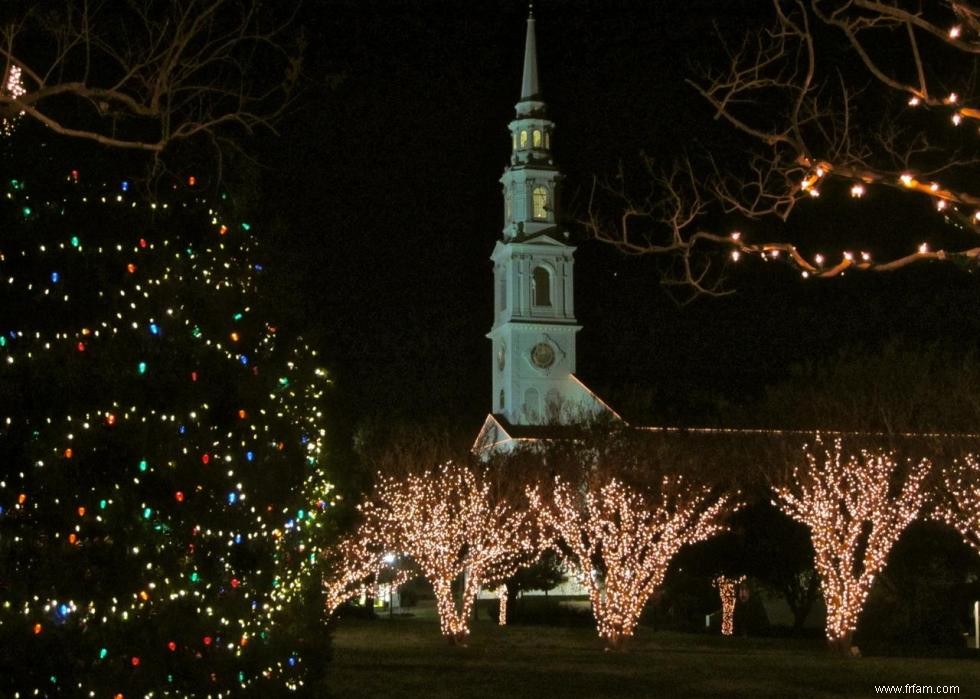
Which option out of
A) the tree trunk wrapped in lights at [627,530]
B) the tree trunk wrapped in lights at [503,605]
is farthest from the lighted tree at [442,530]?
the tree trunk wrapped in lights at [503,605]

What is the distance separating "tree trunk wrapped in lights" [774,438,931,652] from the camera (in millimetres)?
31391

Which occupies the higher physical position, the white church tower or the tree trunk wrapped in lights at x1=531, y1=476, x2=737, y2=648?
the white church tower

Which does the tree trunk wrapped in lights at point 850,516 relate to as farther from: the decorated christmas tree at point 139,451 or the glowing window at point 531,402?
the glowing window at point 531,402

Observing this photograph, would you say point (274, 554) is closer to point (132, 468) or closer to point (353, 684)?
point (132, 468)

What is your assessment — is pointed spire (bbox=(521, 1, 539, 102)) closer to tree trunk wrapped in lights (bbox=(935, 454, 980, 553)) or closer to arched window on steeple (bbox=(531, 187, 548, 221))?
arched window on steeple (bbox=(531, 187, 548, 221))

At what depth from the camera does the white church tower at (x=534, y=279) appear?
242 feet

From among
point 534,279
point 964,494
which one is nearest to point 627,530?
point 964,494

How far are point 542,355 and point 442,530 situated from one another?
1634 inches

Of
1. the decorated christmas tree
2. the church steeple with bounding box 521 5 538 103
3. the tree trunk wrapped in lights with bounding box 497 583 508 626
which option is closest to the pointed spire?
the church steeple with bounding box 521 5 538 103

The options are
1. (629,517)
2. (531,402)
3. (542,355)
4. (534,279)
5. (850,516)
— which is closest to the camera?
(850,516)

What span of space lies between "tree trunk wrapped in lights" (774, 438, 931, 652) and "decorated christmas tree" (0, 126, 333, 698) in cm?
2281

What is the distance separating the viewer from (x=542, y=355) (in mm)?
74625

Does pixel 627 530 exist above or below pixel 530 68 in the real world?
below

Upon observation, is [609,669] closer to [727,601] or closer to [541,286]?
[727,601]
